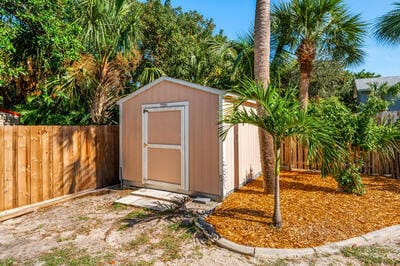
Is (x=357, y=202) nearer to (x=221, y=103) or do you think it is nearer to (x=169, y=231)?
(x=221, y=103)

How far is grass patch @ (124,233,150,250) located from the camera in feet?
10.2

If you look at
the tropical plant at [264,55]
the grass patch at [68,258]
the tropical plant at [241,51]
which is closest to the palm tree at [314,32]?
the tropical plant at [241,51]

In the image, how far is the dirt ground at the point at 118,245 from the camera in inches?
107

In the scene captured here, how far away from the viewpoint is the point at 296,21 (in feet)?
20.6

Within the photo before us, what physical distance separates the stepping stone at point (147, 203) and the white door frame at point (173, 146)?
60cm

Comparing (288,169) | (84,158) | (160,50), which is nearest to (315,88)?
(288,169)

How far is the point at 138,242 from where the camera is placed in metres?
3.21

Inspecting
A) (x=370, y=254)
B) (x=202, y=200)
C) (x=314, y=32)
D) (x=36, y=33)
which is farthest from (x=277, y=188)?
(x=36, y=33)

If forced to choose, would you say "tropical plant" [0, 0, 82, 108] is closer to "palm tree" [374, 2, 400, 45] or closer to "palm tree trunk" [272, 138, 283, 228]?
"palm tree trunk" [272, 138, 283, 228]

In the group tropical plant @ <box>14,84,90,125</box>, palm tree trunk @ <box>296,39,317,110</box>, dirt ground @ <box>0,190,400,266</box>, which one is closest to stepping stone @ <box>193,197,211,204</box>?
dirt ground @ <box>0,190,400,266</box>

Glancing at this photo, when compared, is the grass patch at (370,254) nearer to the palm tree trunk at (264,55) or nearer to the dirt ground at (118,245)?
the dirt ground at (118,245)

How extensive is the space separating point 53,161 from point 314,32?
737 cm

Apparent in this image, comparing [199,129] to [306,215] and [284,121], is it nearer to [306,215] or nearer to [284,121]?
[284,121]

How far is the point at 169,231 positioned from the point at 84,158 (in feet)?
11.1
